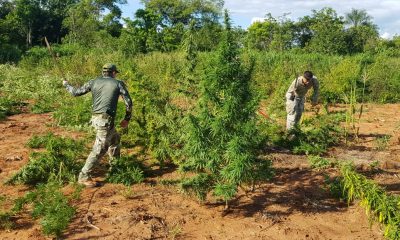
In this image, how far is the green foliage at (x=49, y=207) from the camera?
4147 mm

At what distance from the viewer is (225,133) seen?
4.36 metres

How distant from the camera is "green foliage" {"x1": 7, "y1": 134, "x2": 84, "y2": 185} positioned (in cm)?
538

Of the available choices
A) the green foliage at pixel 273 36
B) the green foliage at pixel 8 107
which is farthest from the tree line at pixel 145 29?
the green foliage at pixel 8 107

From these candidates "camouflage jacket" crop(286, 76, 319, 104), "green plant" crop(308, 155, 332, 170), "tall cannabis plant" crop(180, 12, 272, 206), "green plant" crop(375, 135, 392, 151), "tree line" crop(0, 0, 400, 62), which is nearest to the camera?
"tall cannabis plant" crop(180, 12, 272, 206)

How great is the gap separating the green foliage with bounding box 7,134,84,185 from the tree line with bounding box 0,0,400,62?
10.8 m

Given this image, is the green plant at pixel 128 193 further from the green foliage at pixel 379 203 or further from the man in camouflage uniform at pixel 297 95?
the man in camouflage uniform at pixel 297 95

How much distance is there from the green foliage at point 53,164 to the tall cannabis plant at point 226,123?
6.64 feet

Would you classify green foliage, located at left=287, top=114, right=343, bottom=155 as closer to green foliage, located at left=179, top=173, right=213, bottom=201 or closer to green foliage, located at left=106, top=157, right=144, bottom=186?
green foliage, located at left=179, top=173, right=213, bottom=201

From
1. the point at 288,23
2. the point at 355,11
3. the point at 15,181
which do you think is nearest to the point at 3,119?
the point at 15,181

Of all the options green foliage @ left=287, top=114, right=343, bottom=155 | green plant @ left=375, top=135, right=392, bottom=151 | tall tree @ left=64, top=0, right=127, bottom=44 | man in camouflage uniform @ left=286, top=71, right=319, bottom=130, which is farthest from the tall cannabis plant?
tall tree @ left=64, top=0, right=127, bottom=44

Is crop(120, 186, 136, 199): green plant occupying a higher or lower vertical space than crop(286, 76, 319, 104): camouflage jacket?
lower

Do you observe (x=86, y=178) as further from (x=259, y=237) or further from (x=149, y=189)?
(x=259, y=237)

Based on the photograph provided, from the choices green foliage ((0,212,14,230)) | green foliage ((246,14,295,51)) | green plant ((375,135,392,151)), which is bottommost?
green foliage ((0,212,14,230))

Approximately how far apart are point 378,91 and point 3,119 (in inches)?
443
